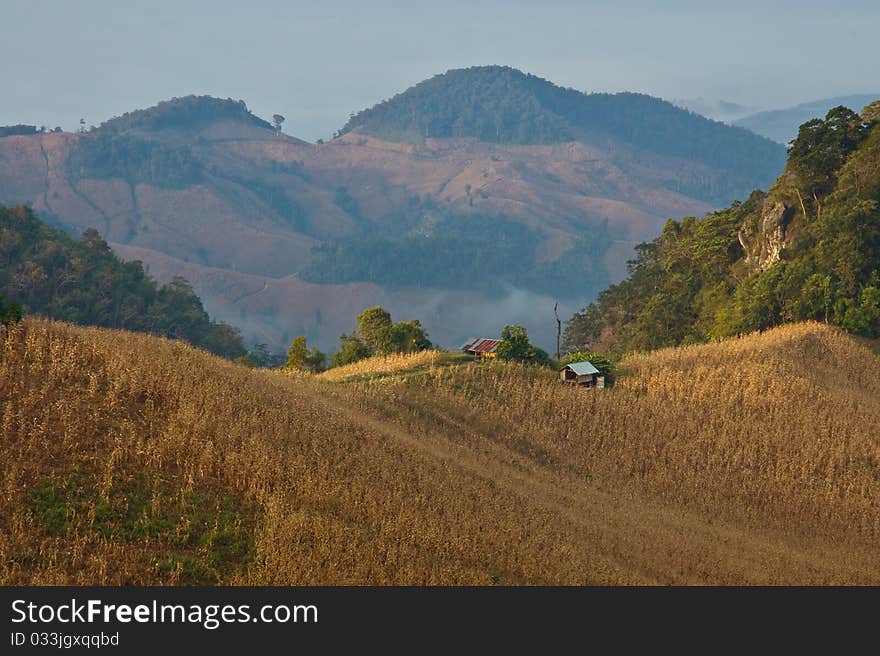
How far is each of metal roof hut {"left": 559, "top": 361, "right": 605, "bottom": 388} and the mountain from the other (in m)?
16.2

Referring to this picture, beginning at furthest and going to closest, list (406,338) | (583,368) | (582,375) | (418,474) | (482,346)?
(406,338) < (482,346) < (583,368) < (582,375) < (418,474)

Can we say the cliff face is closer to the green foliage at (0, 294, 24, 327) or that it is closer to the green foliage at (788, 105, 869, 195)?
the green foliage at (788, 105, 869, 195)

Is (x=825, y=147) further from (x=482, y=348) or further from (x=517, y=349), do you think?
(x=482, y=348)

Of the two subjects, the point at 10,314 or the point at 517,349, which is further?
the point at 517,349

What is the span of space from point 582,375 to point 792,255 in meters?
23.4

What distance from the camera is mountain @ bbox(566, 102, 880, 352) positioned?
53.1 meters

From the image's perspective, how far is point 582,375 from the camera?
137 feet

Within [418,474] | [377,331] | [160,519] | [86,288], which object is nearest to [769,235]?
[377,331]

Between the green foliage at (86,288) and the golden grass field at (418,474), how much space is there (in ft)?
196

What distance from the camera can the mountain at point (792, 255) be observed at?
5312 centimetres

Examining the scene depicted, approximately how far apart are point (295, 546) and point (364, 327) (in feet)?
120

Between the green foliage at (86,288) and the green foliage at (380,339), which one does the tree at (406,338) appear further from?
the green foliage at (86,288)

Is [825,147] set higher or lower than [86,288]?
higher

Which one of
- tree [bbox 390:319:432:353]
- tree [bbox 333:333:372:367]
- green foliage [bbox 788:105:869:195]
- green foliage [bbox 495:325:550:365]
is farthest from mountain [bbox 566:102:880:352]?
tree [bbox 333:333:372:367]
